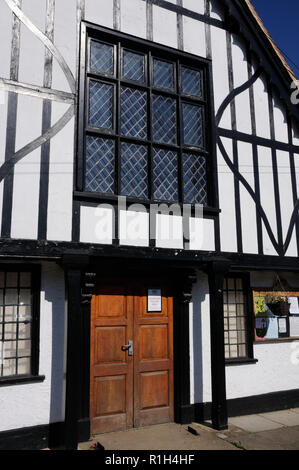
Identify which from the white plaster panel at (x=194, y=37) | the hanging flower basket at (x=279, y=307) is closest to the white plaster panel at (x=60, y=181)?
the white plaster panel at (x=194, y=37)

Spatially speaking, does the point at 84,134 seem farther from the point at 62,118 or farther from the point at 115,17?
the point at 115,17

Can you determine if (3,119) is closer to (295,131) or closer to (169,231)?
(169,231)

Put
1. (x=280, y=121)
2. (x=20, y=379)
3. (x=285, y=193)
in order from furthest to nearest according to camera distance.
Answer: (x=280, y=121), (x=285, y=193), (x=20, y=379)

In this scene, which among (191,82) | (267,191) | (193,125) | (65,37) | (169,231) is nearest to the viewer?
(65,37)

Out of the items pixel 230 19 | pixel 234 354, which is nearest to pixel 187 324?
pixel 234 354

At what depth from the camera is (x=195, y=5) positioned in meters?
6.96

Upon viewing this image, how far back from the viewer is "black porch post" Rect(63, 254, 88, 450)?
483 centimetres

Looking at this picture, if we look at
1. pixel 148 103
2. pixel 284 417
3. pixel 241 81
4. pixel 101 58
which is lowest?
pixel 284 417

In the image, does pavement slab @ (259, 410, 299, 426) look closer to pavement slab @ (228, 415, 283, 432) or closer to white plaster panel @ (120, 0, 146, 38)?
pavement slab @ (228, 415, 283, 432)

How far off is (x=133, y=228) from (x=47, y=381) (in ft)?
7.67

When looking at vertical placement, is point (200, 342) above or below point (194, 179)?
below

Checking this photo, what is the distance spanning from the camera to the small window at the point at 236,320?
6777 mm

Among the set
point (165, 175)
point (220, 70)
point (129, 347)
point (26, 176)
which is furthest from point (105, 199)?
point (220, 70)

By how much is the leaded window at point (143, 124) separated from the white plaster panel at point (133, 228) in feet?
0.93
